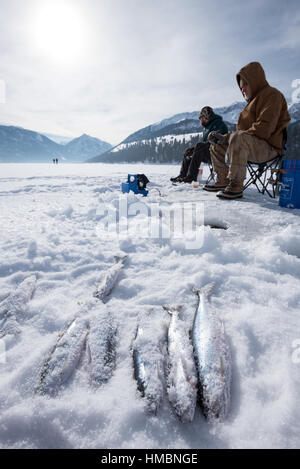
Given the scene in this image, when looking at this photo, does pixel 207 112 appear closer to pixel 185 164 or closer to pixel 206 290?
pixel 185 164

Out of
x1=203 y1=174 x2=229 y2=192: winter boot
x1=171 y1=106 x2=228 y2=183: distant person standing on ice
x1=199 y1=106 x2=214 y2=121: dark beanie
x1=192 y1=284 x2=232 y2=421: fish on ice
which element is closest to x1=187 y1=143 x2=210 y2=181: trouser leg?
x1=171 y1=106 x2=228 y2=183: distant person standing on ice

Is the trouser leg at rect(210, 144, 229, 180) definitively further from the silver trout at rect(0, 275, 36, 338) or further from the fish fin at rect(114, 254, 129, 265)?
the silver trout at rect(0, 275, 36, 338)

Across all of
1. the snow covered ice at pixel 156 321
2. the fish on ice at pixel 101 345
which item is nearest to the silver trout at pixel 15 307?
the snow covered ice at pixel 156 321

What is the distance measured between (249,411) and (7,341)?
160 cm

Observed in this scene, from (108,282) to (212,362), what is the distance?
4.03 feet

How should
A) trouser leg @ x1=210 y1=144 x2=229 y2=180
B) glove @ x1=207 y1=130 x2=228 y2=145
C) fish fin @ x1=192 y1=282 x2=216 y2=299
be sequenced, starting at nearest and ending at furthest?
fish fin @ x1=192 y1=282 x2=216 y2=299 < glove @ x1=207 y1=130 x2=228 y2=145 < trouser leg @ x1=210 y1=144 x2=229 y2=180

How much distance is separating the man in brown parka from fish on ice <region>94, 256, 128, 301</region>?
11.1 feet

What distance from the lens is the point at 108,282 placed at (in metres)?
2.24

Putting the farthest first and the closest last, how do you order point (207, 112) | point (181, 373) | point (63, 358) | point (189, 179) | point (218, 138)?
point (189, 179)
point (207, 112)
point (218, 138)
point (63, 358)
point (181, 373)

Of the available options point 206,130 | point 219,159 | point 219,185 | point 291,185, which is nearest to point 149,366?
point 291,185

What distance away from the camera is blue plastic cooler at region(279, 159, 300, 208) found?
12.9 ft

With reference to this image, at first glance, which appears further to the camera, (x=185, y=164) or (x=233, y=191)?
(x=185, y=164)

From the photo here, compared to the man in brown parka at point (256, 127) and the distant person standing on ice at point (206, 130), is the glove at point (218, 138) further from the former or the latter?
the distant person standing on ice at point (206, 130)

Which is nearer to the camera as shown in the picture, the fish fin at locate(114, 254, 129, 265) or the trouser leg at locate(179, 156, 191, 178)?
the fish fin at locate(114, 254, 129, 265)
